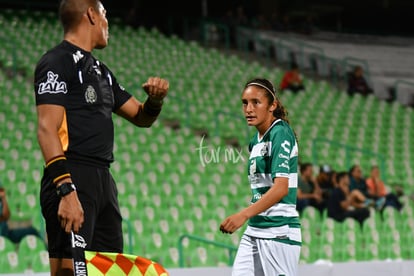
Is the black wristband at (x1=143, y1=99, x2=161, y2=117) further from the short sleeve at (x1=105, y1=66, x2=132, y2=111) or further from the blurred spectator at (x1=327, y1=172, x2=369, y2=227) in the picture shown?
the blurred spectator at (x1=327, y1=172, x2=369, y2=227)

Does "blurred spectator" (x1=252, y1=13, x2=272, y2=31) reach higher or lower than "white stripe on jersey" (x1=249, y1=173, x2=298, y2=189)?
higher

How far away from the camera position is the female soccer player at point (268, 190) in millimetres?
4535

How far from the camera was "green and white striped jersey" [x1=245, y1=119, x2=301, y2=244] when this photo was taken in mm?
4504

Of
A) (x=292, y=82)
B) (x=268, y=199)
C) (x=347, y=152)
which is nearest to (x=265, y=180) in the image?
(x=268, y=199)

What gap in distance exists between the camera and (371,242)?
10.4 meters

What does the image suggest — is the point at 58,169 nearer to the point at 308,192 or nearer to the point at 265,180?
the point at 265,180

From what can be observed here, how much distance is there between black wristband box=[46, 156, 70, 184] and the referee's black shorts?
0.10 meters

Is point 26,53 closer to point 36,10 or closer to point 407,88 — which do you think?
point 36,10

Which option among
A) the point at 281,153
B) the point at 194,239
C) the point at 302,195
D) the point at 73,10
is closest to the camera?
the point at 73,10

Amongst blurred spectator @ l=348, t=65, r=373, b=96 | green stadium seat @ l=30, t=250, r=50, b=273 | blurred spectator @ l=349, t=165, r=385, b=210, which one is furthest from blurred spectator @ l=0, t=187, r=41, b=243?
blurred spectator @ l=348, t=65, r=373, b=96

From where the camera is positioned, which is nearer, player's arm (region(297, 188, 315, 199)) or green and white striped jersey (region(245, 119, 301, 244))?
green and white striped jersey (region(245, 119, 301, 244))

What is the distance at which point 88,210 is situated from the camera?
12.2 ft

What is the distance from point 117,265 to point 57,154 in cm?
53

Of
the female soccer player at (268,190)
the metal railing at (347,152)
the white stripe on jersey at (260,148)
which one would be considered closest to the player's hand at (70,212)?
the female soccer player at (268,190)
